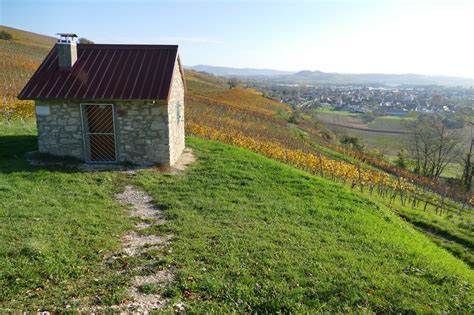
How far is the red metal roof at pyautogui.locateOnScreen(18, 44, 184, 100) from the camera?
1288cm

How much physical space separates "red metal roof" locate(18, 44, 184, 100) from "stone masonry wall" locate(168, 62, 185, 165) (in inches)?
24.6

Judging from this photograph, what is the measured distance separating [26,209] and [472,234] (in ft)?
46.9

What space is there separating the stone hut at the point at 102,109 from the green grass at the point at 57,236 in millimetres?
1399

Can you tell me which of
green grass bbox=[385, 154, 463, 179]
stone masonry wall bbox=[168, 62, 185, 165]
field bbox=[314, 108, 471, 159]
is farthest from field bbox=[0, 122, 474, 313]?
field bbox=[314, 108, 471, 159]

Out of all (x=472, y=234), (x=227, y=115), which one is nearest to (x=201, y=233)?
(x=472, y=234)

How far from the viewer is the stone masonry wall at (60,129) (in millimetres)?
13148

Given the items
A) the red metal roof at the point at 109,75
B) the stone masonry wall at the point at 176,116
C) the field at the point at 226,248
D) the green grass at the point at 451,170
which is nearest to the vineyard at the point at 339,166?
the field at the point at 226,248

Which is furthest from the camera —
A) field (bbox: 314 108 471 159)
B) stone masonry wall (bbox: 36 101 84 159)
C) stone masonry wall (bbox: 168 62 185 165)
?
field (bbox: 314 108 471 159)

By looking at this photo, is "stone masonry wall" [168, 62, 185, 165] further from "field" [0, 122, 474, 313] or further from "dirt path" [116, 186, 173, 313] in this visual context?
"dirt path" [116, 186, 173, 313]

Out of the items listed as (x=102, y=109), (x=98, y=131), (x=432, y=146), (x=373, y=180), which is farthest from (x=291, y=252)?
A: (x=432, y=146)

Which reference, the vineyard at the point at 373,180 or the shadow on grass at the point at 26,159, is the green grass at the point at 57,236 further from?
the vineyard at the point at 373,180

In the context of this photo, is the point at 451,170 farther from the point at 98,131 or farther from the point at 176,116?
the point at 98,131

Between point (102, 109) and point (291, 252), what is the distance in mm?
8866

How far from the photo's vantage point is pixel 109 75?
1360cm
